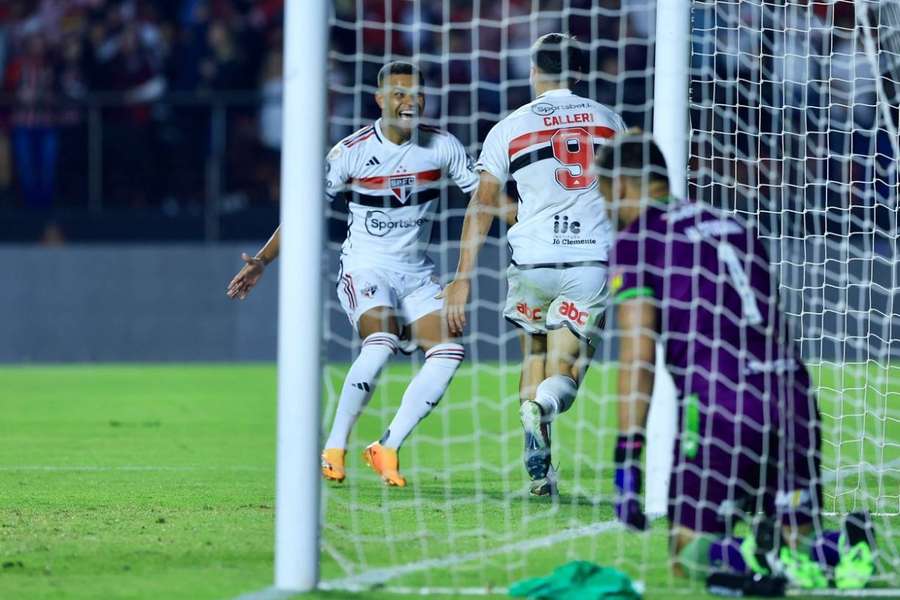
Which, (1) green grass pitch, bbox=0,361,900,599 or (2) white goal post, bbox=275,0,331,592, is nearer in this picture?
(2) white goal post, bbox=275,0,331,592

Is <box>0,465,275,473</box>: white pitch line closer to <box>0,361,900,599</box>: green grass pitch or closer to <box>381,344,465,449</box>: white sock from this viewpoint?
<box>0,361,900,599</box>: green grass pitch

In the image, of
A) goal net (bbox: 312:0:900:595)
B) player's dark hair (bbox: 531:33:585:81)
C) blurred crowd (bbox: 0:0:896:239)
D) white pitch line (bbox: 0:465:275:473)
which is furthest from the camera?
blurred crowd (bbox: 0:0:896:239)

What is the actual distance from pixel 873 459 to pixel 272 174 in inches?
330

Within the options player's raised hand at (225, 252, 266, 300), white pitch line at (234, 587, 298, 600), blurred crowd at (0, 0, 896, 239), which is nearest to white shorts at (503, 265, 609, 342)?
player's raised hand at (225, 252, 266, 300)

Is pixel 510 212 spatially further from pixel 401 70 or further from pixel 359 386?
pixel 359 386

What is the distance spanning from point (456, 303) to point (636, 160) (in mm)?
1824

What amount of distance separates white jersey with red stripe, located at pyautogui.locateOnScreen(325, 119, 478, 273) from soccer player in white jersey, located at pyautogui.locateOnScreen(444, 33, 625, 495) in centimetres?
49

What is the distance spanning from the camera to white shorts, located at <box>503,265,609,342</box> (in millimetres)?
6715

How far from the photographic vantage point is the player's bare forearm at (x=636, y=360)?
4492 mm

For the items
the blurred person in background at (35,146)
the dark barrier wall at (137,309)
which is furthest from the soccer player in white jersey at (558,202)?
the blurred person in background at (35,146)

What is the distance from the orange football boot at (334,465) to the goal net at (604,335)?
7 cm

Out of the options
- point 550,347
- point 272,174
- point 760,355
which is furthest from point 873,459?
point 272,174

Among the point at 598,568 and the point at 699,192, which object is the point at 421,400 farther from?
the point at 598,568

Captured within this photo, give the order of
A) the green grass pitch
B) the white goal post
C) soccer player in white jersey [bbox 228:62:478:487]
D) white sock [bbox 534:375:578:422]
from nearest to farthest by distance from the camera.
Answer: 1. the white goal post
2. the green grass pitch
3. white sock [bbox 534:375:578:422]
4. soccer player in white jersey [bbox 228:62:478:487]
